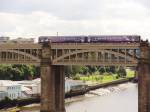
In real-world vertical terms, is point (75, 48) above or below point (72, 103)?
above

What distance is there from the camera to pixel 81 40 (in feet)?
214

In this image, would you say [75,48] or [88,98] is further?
[88,98]

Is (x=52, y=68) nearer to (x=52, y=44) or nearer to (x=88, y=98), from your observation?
(x=52, y=44)

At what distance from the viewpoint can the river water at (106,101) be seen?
86.5m

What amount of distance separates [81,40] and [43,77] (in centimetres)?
744

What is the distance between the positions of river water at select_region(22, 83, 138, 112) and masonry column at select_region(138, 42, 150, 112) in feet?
82.0

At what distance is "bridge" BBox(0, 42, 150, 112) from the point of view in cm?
5872

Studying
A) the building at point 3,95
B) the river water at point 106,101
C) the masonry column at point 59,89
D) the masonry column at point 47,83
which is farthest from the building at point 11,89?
the masonry column at point 47,83

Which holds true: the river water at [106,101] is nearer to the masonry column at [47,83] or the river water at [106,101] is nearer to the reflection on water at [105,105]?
the reflection on water at [105,105]

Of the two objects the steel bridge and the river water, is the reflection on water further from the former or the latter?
the steel bridge

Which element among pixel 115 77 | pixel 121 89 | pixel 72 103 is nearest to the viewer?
pixel 72 103

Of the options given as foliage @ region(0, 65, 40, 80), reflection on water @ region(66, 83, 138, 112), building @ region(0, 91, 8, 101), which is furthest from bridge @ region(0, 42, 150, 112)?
foliage @ region(0, 65, 40, 80)

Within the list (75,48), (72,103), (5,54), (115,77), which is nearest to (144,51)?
(75,48)

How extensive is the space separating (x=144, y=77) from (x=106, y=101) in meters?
44.4
